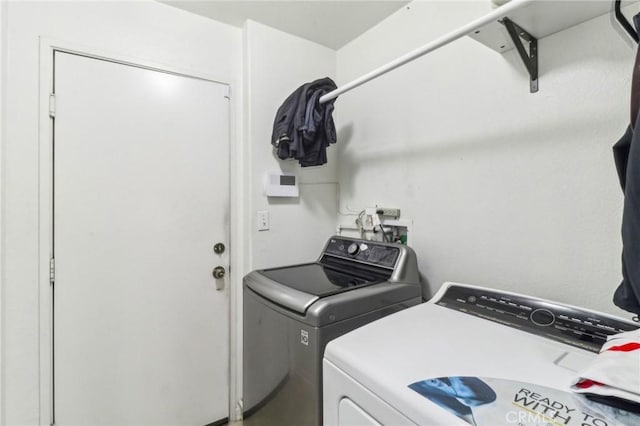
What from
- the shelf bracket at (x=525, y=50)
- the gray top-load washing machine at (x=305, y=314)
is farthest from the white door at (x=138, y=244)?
the shelf bracket at (x=525, y=50)

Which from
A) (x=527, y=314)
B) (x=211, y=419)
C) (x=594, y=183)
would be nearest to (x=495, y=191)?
(x=594, y=183)

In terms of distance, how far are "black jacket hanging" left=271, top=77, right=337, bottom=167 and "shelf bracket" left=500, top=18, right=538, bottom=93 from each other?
2.92 ft

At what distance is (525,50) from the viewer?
1153 millimetres

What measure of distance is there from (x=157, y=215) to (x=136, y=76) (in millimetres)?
791

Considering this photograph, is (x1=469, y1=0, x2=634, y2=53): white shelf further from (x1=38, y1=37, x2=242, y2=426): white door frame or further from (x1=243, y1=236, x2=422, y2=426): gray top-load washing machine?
(x1=38, y1=37, x2=242, y2=426): white door frame

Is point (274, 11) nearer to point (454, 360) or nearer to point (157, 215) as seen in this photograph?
point (157, 215)

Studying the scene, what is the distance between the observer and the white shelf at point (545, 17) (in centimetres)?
97

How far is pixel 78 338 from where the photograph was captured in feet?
4.95

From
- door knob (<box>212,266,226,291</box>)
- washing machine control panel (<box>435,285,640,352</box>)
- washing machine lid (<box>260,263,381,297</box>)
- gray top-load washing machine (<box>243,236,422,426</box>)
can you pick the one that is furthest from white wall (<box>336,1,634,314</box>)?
door knob (<box>212,266,226,291</box>)

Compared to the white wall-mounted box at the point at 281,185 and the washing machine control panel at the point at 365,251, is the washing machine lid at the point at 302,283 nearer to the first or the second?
the washing machine control panel at the point at 365,251

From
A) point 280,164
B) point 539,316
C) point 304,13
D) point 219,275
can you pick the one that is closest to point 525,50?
point 539,316

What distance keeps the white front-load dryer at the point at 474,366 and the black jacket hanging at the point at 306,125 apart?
1086 millimetres

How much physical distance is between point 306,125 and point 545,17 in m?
1.09

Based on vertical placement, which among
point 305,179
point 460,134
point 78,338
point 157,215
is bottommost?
point 78,338
